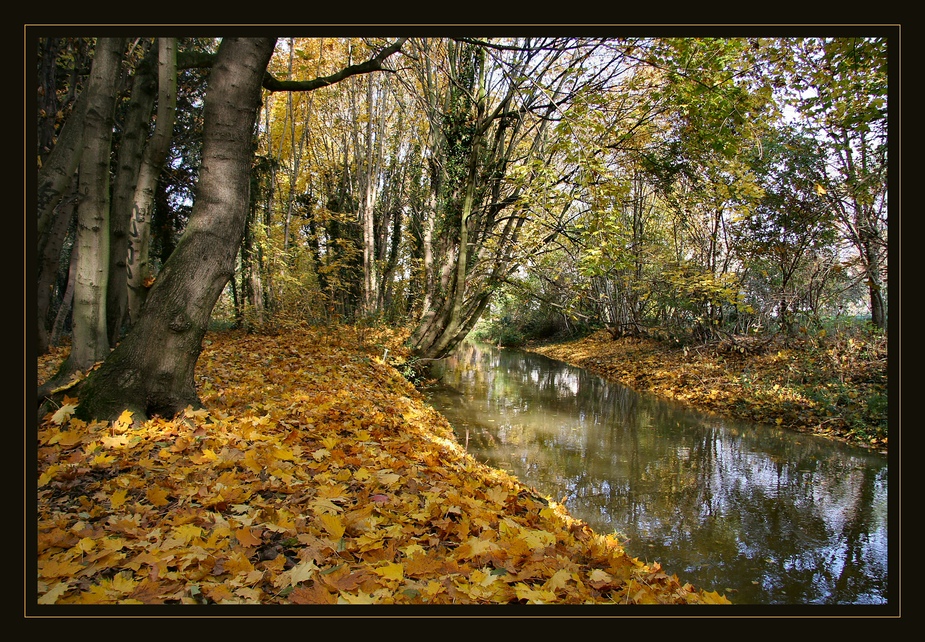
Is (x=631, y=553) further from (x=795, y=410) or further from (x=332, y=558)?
(x=795, y=410)

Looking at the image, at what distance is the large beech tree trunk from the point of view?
3840 mm

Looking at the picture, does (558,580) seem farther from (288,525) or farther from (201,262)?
(201,262)

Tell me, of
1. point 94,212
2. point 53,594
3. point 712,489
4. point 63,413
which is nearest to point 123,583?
point 53,594

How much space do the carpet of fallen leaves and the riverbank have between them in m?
7.65

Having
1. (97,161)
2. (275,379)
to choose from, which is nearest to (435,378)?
(275,379)

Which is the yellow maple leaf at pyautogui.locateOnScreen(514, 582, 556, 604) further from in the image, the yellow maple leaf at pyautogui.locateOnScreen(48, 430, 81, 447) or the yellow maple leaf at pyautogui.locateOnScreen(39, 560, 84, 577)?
A: the yellow maple leaf at pyautogui.locateOnScreen(48, 430, 81, 447)

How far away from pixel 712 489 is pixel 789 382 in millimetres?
6286

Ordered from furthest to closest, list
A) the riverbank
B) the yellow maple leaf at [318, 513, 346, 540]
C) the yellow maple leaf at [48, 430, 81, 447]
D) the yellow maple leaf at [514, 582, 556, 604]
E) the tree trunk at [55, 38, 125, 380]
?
1. the riverbank
2. the tree trunk at [55, 38, 125, 380]
3. the yellow maple leaf at [48, 430, 81, 447]
4. the yellow maple leaf at [318, 513, 346, 540]
5. the yellow maple leaf at [514, 582, 556, 604]

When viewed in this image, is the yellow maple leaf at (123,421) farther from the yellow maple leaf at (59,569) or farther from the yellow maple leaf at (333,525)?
the yellow maple leaf at (333,525)

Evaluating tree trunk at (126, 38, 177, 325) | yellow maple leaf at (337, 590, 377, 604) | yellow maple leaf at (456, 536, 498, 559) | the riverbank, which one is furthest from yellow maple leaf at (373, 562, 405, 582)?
the riverbank

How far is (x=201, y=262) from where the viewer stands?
158 inches

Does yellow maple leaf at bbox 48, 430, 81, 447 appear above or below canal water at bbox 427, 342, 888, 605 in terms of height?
above

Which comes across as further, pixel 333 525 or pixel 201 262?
pixel 201 262

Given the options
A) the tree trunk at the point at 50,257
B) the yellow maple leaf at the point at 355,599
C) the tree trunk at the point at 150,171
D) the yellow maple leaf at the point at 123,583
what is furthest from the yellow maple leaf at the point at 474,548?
the tree trunk at the point at 50,257
